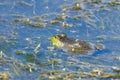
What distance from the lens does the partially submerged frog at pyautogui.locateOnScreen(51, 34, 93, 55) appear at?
8.72 metres

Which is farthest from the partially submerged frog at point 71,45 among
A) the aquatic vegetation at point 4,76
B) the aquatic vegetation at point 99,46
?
the aquatic vegetation at point 4,76

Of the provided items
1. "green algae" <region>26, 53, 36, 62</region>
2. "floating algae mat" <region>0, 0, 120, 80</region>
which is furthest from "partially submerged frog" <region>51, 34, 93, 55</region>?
"green algae" <region>26, 53, 36, 62</region>

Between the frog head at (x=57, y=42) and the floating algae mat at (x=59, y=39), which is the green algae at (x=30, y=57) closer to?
the floating algae mat at (x=59, y=39)

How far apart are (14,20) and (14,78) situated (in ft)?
8.82

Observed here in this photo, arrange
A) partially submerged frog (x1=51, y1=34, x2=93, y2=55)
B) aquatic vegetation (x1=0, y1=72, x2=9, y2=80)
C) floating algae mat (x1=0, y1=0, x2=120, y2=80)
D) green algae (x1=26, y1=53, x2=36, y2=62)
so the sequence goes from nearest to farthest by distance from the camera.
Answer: aquatic vegetation (x1=0, y1=72, x2=9, y2=80) → floating algae mat (x1=0, y1=0, x2=120, y2=80) → green algae (x1=26, y1=53, x2=36, y2=62) → partially submerged frog (x1=51, y1=34, x2=93, y2=55)

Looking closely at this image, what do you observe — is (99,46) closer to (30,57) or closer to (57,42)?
(57,42)

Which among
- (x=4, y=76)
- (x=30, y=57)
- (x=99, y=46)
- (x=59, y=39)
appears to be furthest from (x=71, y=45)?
(x=4, y=76)

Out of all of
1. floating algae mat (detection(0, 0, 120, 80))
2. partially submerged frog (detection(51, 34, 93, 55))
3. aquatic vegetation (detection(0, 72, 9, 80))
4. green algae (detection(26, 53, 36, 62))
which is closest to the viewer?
aquatic vegetation (detection(0, 72, 9, 80))

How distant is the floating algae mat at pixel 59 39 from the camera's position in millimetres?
7906

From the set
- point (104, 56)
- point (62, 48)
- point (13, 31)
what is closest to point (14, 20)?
point (13, 31)

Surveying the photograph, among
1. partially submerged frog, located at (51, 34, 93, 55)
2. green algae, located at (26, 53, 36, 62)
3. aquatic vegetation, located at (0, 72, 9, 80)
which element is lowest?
aquatic vegetation, located at (0, 72, 9, 80)

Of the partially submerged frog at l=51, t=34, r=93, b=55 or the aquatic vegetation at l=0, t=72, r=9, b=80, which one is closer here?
the aquatic vegetation at l=0, t=72, r=9, b=80

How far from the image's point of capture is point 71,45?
876cm

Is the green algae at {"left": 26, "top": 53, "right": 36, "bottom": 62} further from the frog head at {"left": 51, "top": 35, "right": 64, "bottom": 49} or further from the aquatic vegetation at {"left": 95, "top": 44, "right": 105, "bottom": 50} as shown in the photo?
the aquatic vegetation at {"left": 95, "top": 44, "right": 105, "bottom": 50}
